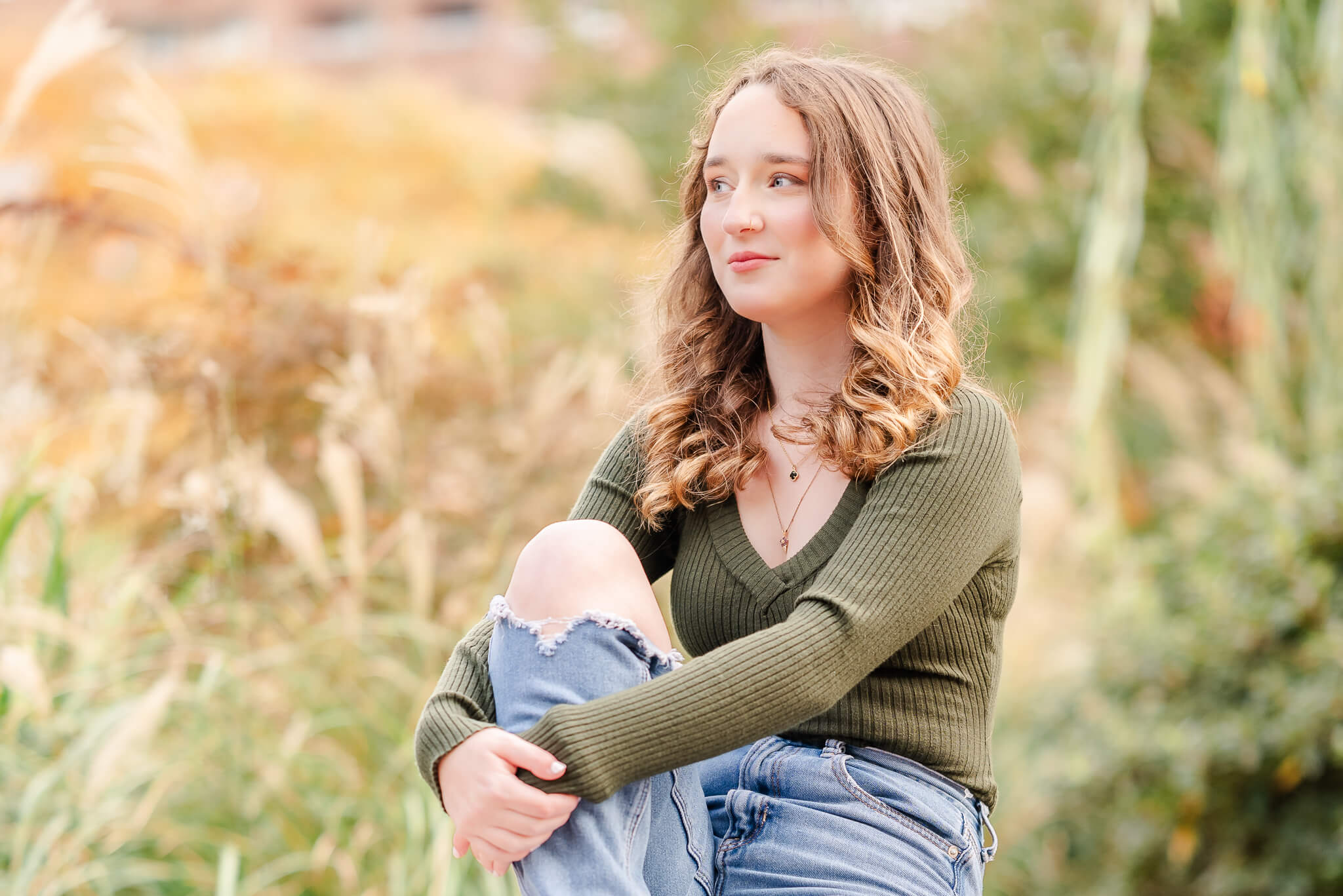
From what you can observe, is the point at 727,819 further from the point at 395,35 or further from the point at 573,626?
the point at 395,35

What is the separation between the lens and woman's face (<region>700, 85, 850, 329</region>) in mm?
1521

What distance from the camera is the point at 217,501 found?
2441 millimetres

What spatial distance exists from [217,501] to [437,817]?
2.37 ft

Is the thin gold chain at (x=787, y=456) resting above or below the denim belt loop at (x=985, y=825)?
above

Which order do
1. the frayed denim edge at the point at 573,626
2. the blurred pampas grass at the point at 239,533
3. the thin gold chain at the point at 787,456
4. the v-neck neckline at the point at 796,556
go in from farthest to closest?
the blurred pampas grass at the point at 239,533 < the thin gold chain at the point at 787,456 < the v-neck neckline at the point at 796,556 < the frayed denim edge at the point at 573,626

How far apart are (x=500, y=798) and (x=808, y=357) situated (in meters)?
0.67

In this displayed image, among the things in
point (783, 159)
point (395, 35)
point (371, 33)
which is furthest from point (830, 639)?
point (371, 33)

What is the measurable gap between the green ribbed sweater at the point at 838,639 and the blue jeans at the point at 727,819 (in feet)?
0.13

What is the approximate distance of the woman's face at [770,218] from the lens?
152cm

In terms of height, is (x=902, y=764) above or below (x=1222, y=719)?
above

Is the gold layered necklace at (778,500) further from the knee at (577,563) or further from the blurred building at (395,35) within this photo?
the blurred building at (395,35)

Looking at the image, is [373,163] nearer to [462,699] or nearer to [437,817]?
[437,817]

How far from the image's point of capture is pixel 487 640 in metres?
1.58

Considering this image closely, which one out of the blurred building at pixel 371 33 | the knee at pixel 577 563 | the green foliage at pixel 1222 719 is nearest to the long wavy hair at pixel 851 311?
the knee at pixel 577 563
